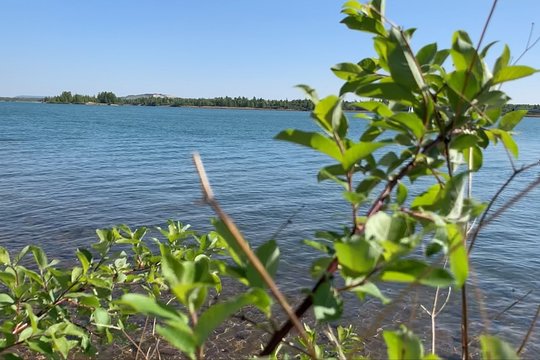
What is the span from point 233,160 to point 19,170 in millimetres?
12770

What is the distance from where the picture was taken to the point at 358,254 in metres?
0.73

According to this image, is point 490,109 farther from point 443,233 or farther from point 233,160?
point 233,160

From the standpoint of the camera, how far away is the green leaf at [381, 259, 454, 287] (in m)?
0.72

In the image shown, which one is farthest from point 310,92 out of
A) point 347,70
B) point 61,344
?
point 61,344

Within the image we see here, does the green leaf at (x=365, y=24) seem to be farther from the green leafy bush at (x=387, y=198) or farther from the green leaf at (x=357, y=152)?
the green leaf at (x=357, y=152)

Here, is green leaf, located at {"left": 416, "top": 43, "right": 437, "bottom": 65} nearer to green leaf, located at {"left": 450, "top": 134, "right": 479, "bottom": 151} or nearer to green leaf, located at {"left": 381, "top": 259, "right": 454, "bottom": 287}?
green leaf, located at {"left": 450, "top": 134, "right": 479, "bottom": 151}

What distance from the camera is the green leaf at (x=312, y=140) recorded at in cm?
90

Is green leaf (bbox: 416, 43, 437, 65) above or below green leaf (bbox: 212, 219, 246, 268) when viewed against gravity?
above

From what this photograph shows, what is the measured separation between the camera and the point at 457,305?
8.94 meters

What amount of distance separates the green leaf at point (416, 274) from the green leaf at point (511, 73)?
1.57ft

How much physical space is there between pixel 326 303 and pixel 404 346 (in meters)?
0.14

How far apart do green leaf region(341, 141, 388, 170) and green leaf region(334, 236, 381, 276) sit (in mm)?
213

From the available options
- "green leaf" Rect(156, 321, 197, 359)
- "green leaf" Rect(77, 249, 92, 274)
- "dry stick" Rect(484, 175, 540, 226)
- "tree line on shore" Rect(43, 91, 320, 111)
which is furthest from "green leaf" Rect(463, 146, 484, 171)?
"tree line on shore" Rect(43, 91, 320, 111)

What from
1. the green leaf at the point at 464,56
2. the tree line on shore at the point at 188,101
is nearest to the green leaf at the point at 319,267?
the green leaf at the point at 464,56
